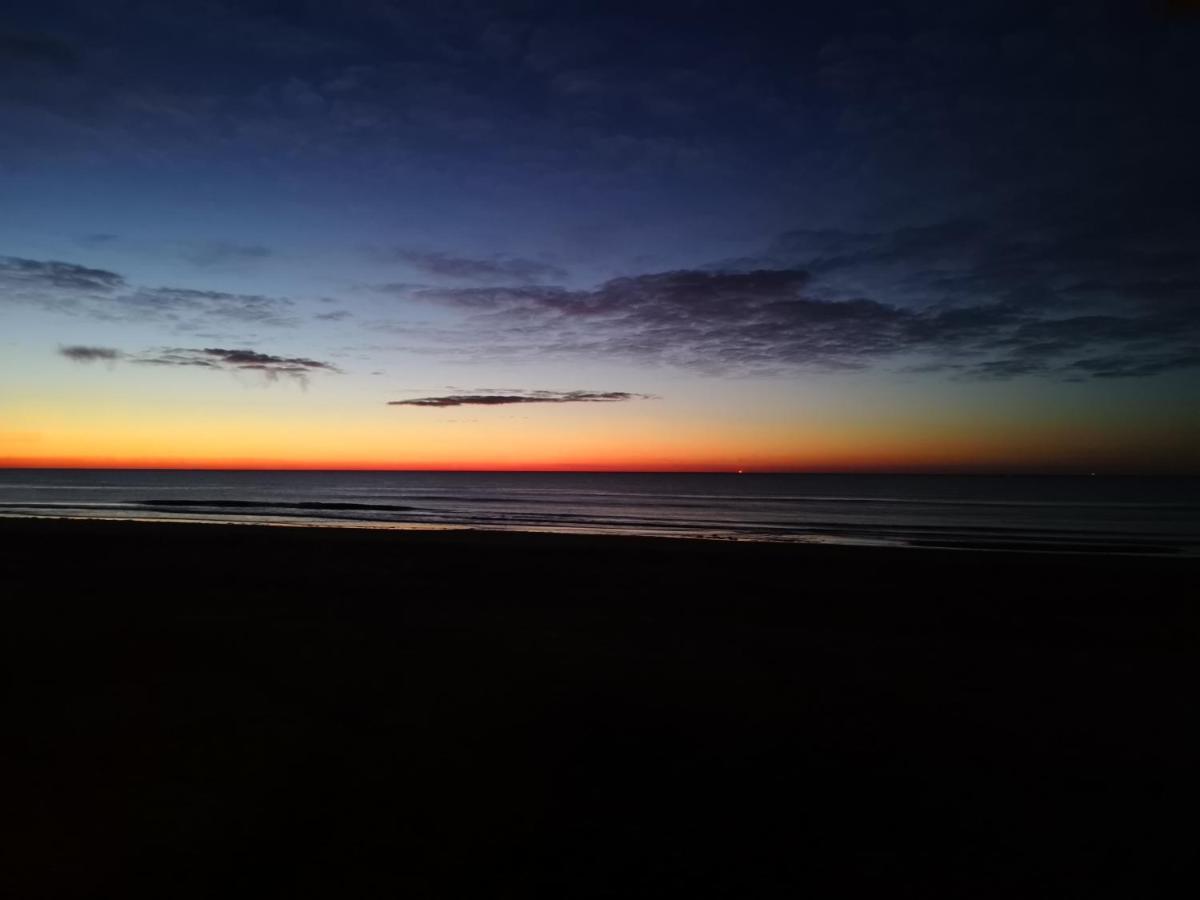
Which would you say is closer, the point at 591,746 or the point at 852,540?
the point at 591,746

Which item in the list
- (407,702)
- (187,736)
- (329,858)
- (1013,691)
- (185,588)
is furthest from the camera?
(185,588)

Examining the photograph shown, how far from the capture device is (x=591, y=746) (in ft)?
22.9

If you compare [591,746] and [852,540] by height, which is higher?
[591,746]

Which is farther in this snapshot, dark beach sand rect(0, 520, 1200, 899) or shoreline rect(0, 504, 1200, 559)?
shoreline rect(0, 504, 1200, 559)

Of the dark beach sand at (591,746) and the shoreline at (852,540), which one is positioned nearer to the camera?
the dark beach sand at (591,746)

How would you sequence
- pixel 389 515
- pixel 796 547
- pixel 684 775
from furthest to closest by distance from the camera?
pixel 389 515 → pixel 796 547 → pixel 684 775

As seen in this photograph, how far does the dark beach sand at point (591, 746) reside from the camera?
4867 millimetres

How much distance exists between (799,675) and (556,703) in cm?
323

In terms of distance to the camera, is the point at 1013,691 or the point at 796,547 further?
the point at 796,547

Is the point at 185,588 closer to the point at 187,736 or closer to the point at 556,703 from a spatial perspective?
the point at 187,736

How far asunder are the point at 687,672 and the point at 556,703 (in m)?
A: 2.09

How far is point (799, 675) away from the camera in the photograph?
955 cm

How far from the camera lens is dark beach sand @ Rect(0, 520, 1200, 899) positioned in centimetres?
487

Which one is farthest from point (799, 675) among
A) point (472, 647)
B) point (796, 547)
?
point (796, 547)
